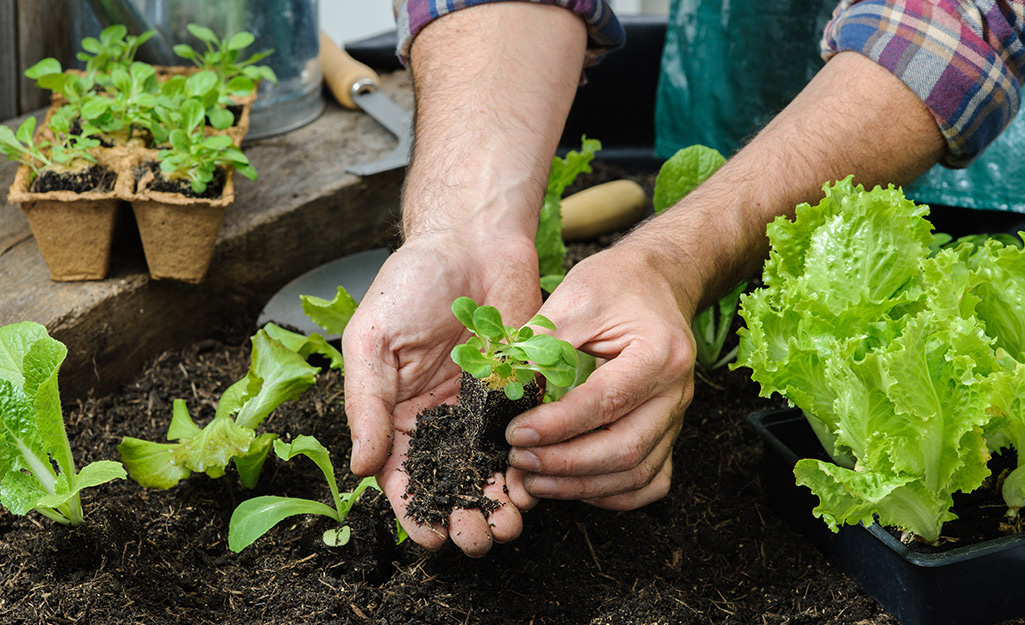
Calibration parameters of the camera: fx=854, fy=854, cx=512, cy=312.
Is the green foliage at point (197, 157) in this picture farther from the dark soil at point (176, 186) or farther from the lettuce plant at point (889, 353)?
the lettuce plant at point (889, 353)

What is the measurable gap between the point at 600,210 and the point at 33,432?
1368 mm

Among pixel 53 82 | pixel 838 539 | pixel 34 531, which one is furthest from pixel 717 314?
pixel 53 82

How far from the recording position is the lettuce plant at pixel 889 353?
1021mm

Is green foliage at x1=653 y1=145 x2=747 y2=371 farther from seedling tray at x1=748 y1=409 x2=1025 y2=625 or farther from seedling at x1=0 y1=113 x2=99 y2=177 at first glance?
seedling at x1=0 y1=113 x2=99 y2=177

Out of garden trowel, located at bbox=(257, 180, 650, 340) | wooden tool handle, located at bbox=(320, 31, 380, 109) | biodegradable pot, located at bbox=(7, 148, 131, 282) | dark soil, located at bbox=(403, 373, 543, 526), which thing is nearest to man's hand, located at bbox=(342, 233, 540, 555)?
dark soil, located at bbox=(403, 373, 543, 526)

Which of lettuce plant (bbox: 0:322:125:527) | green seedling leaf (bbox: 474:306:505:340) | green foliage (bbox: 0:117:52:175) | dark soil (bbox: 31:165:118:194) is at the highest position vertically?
green seedling leaf (bbox: 474:306:505:340)

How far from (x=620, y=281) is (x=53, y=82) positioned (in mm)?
1360

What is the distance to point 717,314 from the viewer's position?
75.3 inches

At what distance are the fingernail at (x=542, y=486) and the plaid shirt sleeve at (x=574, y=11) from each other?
102 centimetres

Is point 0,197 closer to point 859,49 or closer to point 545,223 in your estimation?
point 545,223

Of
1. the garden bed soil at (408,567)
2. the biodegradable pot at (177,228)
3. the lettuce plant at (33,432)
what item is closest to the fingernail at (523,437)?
the garden bed soil at (408,567)

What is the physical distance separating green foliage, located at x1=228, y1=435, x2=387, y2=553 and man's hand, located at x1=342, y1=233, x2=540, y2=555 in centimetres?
13

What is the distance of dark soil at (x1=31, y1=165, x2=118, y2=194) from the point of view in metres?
1.61

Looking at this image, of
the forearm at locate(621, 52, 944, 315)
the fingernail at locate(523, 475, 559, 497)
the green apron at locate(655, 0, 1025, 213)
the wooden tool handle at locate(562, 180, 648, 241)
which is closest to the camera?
the fingernail at locate(523, 475, 559, 497)
